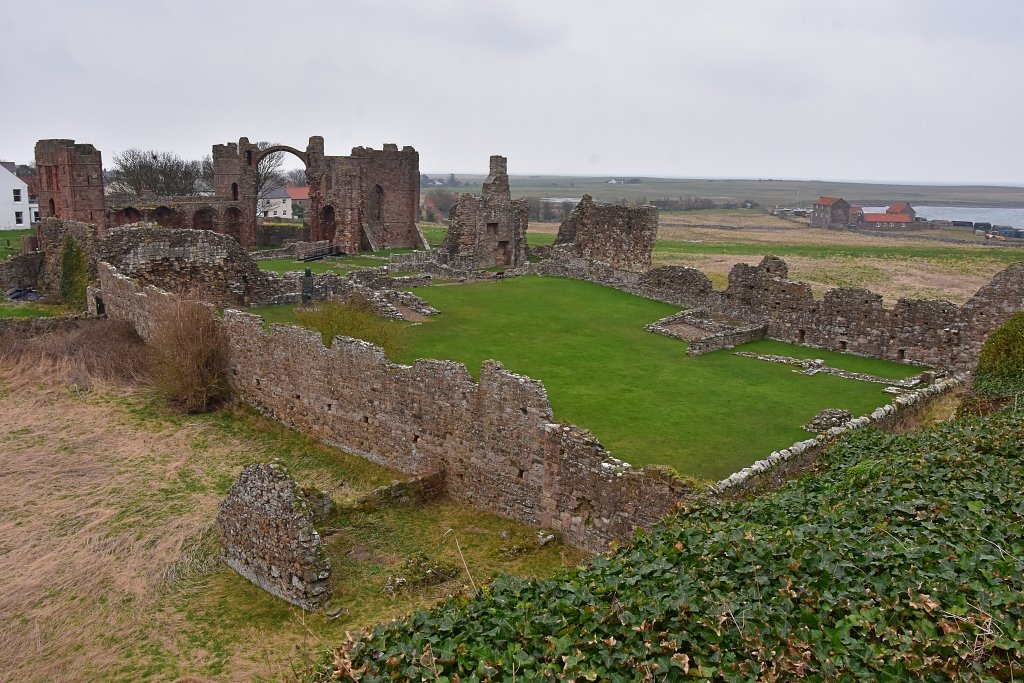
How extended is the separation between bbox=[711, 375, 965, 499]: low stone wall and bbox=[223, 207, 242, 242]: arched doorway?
37899 millimetres

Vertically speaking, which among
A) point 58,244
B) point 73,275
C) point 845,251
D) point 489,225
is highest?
point 489,225

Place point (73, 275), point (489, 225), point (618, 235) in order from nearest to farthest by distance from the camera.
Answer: point (73, 275)
point (618, 235)
point (489, 225)

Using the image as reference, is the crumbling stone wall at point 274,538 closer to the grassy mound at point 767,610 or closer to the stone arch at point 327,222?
the grassy mound at point 767,610

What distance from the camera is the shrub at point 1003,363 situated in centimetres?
1531

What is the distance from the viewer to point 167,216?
4606 cm

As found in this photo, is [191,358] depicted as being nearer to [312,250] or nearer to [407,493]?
[407,493]

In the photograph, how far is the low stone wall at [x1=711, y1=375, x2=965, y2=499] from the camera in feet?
39.7

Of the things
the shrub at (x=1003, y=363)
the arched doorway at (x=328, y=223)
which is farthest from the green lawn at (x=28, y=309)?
the shrub at (x=1003, y=363)

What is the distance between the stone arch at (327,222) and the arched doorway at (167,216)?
293 inches

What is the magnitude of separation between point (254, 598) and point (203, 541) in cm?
223

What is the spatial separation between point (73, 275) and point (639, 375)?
20805mm

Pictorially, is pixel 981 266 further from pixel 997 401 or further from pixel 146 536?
pixel 146 536

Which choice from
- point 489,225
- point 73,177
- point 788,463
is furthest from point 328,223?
point 788,463

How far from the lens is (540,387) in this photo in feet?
46.3
